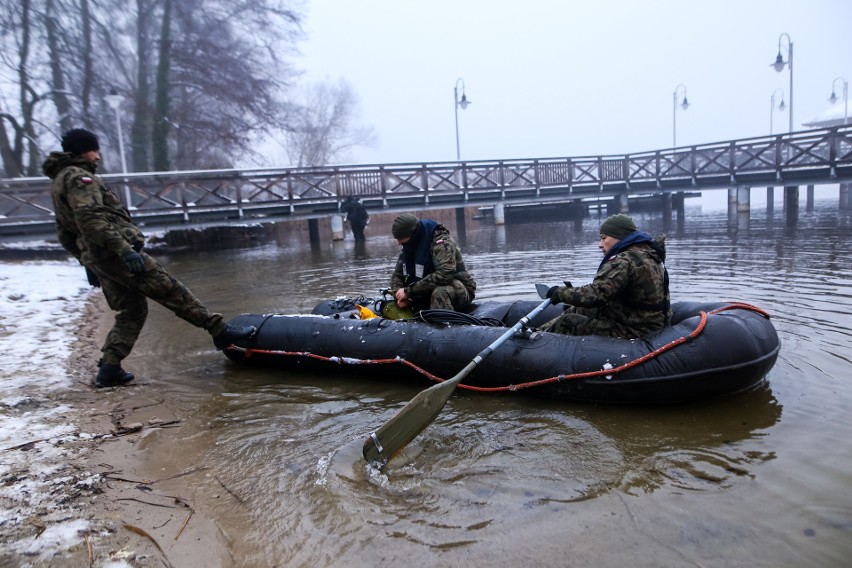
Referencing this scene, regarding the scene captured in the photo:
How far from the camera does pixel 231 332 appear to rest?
16.5 ft

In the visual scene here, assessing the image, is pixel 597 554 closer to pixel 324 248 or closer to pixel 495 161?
pixel 324 248

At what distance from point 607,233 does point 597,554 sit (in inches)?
96.6

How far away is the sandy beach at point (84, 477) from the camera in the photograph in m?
2.28

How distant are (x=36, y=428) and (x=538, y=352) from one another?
10.6 feet

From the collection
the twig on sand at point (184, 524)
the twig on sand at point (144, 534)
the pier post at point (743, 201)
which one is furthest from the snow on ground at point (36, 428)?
the pier post at point (743, 201)

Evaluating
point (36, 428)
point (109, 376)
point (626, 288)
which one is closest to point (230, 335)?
point (109, 376)

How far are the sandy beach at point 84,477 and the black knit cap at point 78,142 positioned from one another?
179 cm

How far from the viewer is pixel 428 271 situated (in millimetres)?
5555

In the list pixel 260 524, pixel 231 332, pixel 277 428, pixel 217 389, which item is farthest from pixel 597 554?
pixel 231 332

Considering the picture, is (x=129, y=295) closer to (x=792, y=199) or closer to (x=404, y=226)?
(x=404, y=226)

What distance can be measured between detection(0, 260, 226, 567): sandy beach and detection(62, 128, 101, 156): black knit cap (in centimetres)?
179

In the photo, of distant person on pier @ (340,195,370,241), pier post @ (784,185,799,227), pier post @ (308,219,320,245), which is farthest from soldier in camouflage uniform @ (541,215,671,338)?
pier post @ (784,185,799,227)

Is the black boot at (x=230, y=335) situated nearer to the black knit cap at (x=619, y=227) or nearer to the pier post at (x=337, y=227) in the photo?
the black knit cap at (x=619, y=227)

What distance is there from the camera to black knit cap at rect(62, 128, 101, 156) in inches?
172
